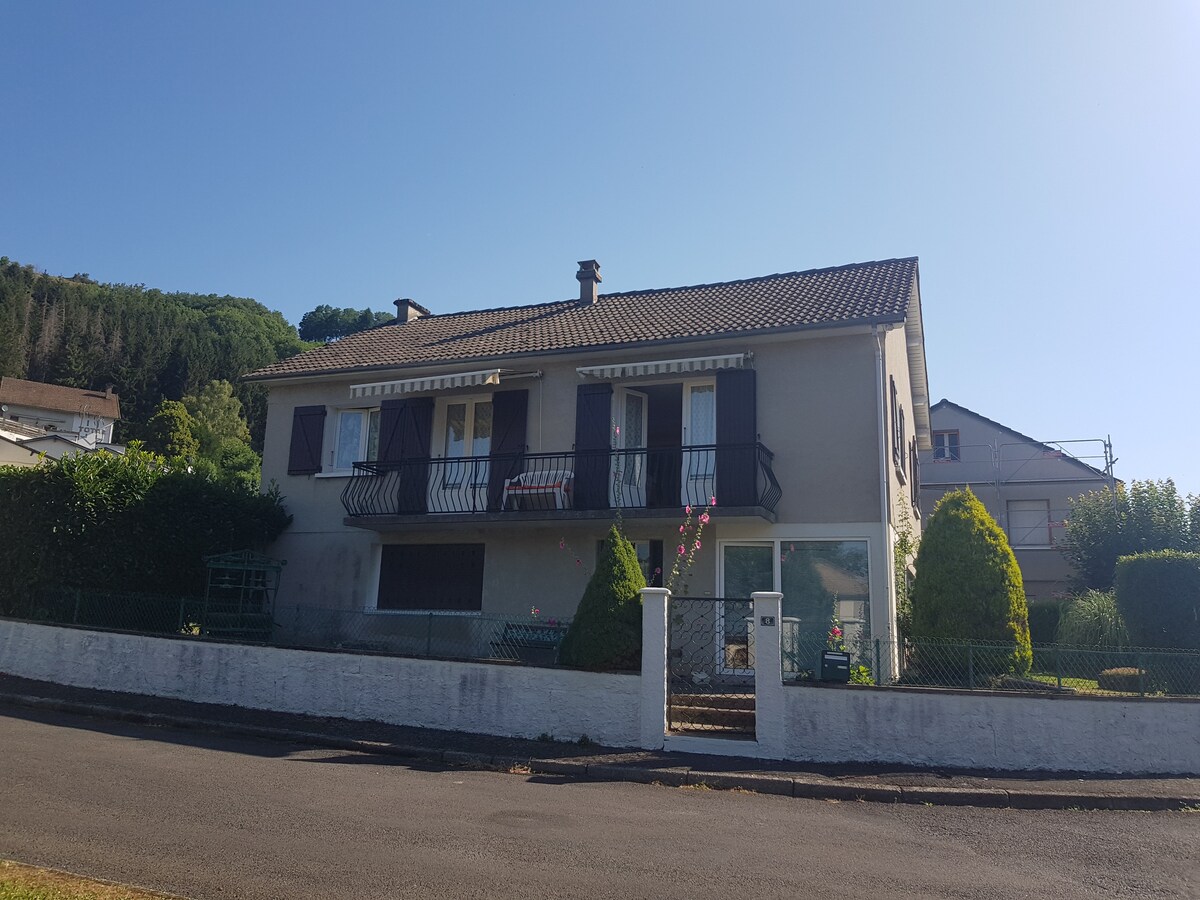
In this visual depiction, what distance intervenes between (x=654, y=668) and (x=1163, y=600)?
818 centimetres

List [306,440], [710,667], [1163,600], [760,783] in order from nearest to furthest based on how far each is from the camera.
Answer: [760,783] → [710,667] → [1163,600] → [306,440]

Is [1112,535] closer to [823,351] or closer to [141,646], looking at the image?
[823,351]

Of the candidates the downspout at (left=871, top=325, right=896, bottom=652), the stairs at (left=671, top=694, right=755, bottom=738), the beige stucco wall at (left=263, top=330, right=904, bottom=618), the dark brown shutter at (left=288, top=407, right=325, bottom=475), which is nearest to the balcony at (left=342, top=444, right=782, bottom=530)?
the beige stucco wall at (left=263, top=330, right=904, bottom=618)

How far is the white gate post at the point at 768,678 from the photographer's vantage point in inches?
404

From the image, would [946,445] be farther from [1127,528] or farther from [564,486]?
[564,486]

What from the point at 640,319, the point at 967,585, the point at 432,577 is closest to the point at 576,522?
the point at 432,577

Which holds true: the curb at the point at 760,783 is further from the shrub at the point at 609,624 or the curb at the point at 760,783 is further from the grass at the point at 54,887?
the grass at the point at 54,887

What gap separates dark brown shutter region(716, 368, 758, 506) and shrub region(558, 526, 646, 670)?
146 inches

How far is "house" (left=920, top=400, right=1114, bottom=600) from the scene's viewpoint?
30.8m

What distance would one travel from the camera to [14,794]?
290 inches

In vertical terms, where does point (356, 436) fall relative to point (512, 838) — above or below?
above

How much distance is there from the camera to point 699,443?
616 inches

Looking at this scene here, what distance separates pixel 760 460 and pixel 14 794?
419 inches

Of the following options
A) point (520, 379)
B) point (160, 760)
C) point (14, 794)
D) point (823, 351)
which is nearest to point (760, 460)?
point (823, 351)
